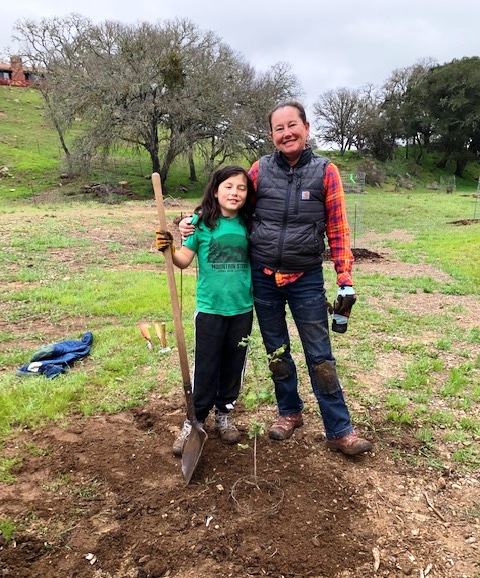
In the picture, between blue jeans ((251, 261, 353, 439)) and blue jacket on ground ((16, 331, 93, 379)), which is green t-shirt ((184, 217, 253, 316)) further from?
blue jacket on ground ((16, 331, 93, 379))

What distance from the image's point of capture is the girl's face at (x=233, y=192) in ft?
9.06

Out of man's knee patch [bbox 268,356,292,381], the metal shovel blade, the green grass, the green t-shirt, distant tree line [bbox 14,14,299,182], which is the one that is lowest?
the green grass

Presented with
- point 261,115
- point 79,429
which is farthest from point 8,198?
point 79,429

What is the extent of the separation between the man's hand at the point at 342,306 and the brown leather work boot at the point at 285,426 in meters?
0.79

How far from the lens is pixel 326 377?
2910mm

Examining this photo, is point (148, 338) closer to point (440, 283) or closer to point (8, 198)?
point (440, 283)

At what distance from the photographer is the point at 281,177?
2.77 m

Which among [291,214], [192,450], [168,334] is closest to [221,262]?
[291,214]

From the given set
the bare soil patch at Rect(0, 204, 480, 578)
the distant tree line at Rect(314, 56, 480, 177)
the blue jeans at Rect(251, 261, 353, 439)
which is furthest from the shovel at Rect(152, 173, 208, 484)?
the distant tree line at Rect(314, 56, 480, 177)

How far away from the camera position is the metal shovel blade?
273cm

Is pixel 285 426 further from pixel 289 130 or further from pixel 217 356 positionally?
pixel 289 130

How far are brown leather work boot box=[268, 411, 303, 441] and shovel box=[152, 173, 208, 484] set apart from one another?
0.56 metres

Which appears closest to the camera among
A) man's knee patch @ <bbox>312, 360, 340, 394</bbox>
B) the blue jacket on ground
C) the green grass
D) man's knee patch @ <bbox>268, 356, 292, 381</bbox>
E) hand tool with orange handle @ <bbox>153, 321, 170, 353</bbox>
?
man's knee patch @ <bbox>312, 360, 340, 394</bbox>

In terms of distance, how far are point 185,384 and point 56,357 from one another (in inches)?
92.3
